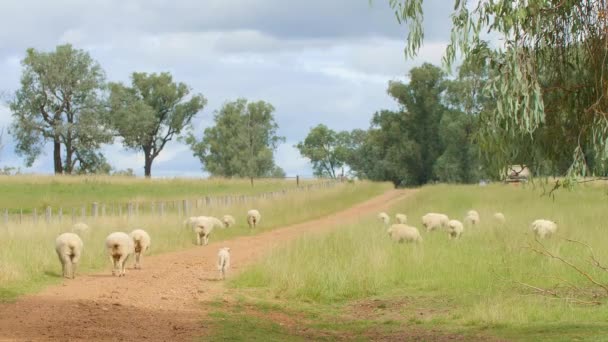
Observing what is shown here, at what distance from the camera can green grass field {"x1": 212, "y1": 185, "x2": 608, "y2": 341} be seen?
12875mm

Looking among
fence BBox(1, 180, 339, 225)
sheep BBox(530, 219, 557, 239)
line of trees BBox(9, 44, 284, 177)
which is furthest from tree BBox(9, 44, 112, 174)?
sheep BBox(530, 219, 557, 239)

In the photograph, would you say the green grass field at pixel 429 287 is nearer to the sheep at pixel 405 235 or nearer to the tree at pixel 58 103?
the sheep at pixel 405 235

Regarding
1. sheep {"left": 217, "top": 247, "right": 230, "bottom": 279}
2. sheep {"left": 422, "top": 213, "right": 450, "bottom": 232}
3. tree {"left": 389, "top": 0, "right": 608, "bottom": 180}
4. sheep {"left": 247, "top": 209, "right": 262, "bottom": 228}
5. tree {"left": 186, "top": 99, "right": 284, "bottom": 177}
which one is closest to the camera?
tree {"left": 389, "top": 0, "right": 608, "bottom": 180}

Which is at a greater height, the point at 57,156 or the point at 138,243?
the point at 57,156

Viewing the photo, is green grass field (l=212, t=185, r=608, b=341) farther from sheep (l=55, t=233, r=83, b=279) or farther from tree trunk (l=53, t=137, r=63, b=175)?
tree trunk (l=53, t=137, r=63, b=175)

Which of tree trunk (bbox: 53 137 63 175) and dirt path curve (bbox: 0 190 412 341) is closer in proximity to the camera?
dirt path curve (bbox: 0 190 412 341)

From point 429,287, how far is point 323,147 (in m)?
114

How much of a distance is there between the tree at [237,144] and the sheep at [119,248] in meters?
78.9

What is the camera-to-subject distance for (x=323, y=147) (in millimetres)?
130000

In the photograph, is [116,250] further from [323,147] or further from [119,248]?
[323,147]

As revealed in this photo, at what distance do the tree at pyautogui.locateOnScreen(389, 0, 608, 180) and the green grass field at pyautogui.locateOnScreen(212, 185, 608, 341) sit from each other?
241 cm

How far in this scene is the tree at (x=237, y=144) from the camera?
99062 mm

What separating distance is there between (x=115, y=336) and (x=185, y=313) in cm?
253

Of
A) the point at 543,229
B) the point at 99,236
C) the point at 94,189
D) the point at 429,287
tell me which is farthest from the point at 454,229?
the point at 94,189
